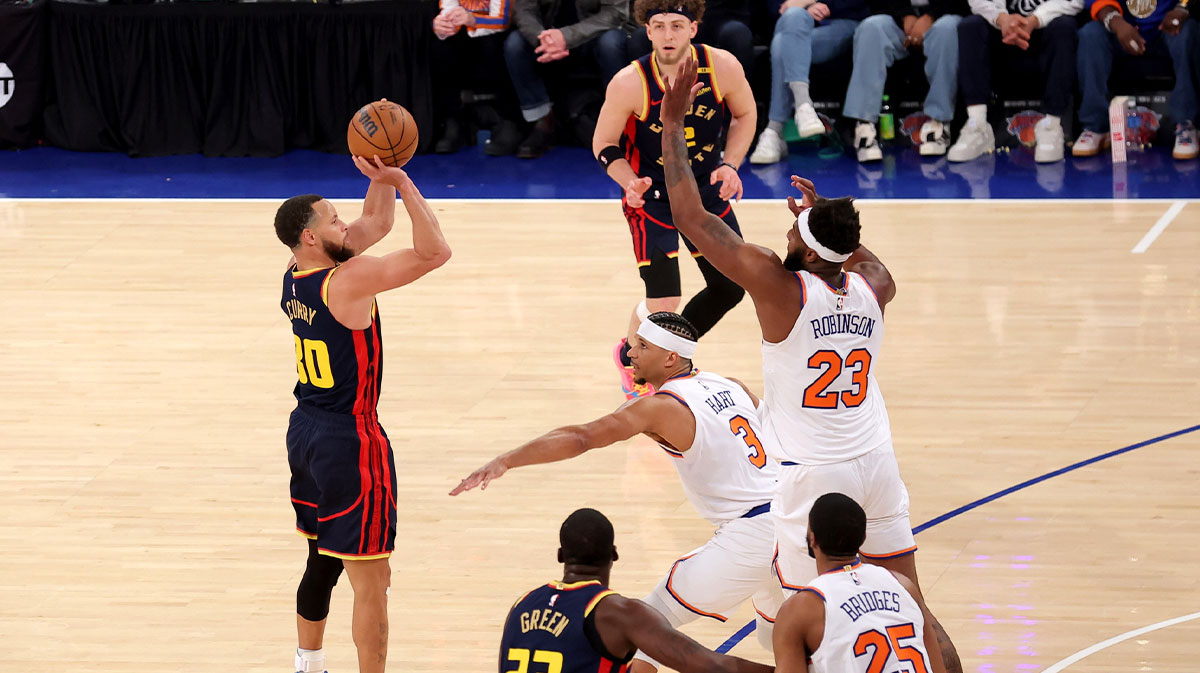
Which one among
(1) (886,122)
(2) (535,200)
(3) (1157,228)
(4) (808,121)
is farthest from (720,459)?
(1) (886,122)

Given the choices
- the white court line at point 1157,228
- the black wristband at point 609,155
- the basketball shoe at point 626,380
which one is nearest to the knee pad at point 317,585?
the basketball shoe at point 626,380

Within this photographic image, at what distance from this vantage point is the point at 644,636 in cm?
419

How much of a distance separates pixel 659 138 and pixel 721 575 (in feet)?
11.4

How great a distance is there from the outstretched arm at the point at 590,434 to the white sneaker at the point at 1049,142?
28.5 feet

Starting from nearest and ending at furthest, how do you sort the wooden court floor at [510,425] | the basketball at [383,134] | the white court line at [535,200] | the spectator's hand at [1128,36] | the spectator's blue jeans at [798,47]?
1. the basketball at [383,134]
2. the wooden court floor at [510,425]
3. the white court line at [535,200]
4. the spectator's hand at [1128,36]
5. the spectator's blue jeans at [798,47]

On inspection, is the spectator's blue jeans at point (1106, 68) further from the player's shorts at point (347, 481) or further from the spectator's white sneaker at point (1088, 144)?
the player's shorts at point (347, 481)

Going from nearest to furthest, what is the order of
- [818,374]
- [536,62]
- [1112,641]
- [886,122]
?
[818,374], [1112,641], [536,62], [886,122]

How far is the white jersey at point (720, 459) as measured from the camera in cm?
530

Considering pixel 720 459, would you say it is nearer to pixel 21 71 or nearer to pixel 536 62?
pixel 536 62

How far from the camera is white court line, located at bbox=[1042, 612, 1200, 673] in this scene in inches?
219

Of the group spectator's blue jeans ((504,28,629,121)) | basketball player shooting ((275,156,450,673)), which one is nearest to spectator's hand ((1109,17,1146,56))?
spectator's blue jeans ((504,28,629,121))

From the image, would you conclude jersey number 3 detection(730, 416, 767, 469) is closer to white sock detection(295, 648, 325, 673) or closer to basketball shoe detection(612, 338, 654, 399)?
white sock detection(295, 648, 325, 673)

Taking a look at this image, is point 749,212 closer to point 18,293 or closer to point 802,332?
point 18,293

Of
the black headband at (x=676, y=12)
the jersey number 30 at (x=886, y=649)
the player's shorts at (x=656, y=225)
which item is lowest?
the player's shorts at (x=656, y=225)
